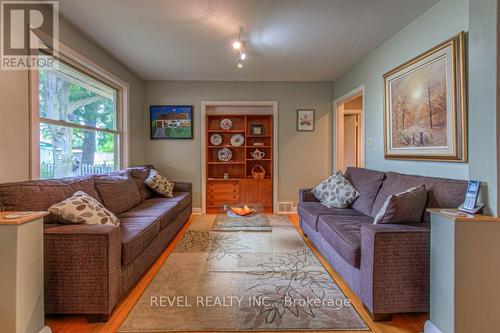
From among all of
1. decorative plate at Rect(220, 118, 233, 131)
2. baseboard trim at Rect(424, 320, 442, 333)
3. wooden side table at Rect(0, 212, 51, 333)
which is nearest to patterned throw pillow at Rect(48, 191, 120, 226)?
wooden side table at Rect(0, 212, 51, 333)

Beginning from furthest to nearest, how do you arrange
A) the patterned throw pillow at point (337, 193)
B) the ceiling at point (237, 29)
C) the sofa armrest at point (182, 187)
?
the sofa armrest at point (182, 187) → the patterned throw pillow at point (337, 193) → the ceiling at point (237, 29)

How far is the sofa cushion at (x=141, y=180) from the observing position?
3609mm

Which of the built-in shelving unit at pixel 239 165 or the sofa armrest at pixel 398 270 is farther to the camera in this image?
the built-in shelving unit at pixel 239 165

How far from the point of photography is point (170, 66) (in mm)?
3906

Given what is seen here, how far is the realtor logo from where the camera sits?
1.98 metres

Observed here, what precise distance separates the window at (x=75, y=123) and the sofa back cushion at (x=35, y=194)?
419mm

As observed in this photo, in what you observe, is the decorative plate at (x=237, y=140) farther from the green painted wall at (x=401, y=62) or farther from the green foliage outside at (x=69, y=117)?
the green foliage outside at (x=69, y=117)

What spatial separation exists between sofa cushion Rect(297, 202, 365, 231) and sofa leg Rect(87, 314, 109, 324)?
206cm

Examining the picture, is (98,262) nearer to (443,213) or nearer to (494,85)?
(443,213)

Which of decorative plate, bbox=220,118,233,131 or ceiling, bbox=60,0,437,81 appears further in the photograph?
decorative plate, bbox=220,118,233,131

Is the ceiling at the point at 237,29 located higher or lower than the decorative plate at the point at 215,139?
higher

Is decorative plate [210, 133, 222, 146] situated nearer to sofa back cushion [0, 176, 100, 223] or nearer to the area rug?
the area rug

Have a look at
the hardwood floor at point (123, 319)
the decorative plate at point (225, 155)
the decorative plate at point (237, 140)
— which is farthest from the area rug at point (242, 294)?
the decorative plate at point (237, 140)

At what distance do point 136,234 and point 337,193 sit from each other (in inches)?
91.8
